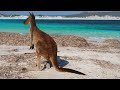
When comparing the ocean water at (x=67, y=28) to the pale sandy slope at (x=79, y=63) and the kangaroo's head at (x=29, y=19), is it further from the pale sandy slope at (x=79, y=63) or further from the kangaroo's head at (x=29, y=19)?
the pale sandy slope at (x=79, y=63)

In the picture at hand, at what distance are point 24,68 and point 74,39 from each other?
1713 millimetres

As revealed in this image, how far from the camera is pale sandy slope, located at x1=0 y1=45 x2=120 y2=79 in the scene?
19.4 ft

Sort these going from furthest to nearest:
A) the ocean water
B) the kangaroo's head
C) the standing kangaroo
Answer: the ocean water, the kangaroo's head, the standing kangaroo

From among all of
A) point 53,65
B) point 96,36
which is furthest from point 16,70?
point 96,36

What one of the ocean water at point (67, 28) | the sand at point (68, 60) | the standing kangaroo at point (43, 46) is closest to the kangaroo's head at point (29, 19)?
the standing kangaroo at point (43, 46)

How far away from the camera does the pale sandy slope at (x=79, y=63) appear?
591 cm

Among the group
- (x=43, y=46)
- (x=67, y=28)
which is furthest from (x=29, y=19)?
(x=67, y=28)

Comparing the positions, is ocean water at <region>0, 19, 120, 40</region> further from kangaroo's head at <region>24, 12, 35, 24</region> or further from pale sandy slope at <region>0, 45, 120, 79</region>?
pale sandy slope at <region>0, 45, 120, 79</region>

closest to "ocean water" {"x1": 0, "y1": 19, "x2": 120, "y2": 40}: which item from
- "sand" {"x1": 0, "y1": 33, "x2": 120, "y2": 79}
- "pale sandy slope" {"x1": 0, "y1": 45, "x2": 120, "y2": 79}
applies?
"sand" {"x1": 0, "y1": 33, "x2": 120, "y2": 79}

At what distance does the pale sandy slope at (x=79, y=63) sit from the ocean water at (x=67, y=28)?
409 millimetres

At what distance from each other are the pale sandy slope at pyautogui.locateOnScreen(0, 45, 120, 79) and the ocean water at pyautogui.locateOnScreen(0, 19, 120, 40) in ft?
1.34
